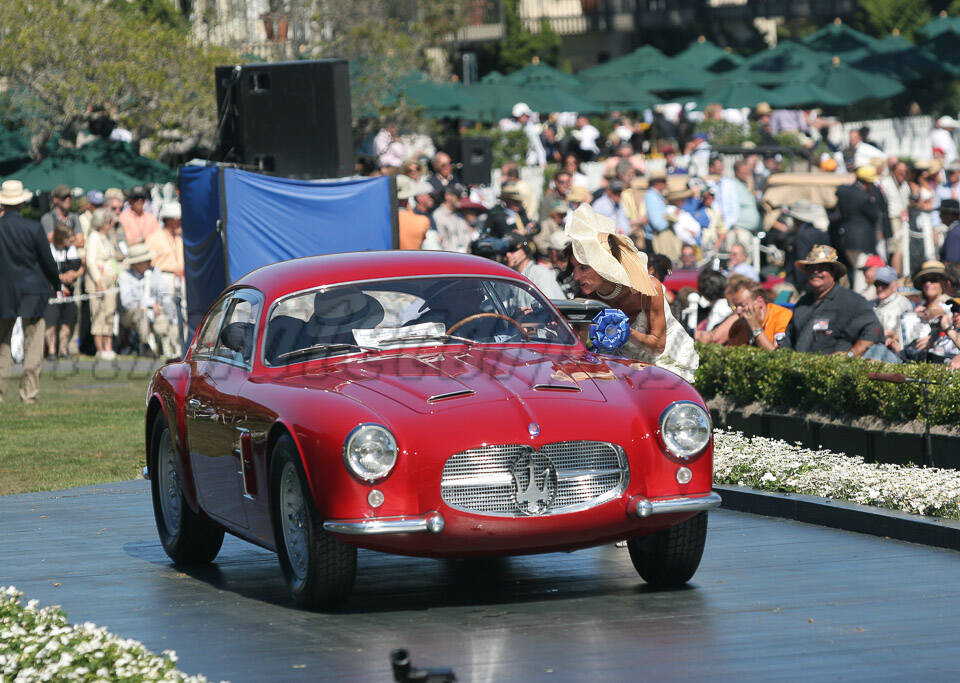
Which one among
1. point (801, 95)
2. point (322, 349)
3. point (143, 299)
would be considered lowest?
point (143, 299)

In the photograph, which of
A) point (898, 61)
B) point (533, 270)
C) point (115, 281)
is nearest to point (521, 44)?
point (898, 61)

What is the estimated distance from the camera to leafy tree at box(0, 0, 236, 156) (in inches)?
1281

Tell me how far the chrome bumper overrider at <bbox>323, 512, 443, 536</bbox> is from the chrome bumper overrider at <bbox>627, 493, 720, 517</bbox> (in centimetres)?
88

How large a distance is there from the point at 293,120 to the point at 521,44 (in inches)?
1860

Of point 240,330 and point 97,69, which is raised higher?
point 97,69

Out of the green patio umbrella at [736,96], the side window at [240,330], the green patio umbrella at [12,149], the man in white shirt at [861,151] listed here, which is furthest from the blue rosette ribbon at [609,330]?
the green patio umbrella at [736,96]

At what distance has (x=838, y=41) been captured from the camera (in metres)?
49.1

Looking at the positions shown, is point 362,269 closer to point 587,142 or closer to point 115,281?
point 115,281

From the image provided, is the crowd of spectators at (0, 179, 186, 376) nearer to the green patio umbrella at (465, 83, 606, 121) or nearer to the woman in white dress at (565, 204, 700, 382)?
the woman in white dress at (565, 204, 700, 382)

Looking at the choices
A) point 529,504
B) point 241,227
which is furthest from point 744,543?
point 241,227

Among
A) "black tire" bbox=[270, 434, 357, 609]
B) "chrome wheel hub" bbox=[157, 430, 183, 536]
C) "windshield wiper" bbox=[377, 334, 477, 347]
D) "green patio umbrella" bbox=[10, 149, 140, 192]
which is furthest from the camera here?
"green patio umbrella" bbox=[10, 149, 140, 192]

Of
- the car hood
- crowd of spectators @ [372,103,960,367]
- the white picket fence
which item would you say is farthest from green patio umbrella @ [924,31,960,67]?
the car hood

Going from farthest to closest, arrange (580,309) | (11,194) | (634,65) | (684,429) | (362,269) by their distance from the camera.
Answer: (634,65) → (11,194) → (580,309) → (362,269) → (684,429)

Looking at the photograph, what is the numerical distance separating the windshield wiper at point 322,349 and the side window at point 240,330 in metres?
0.23
